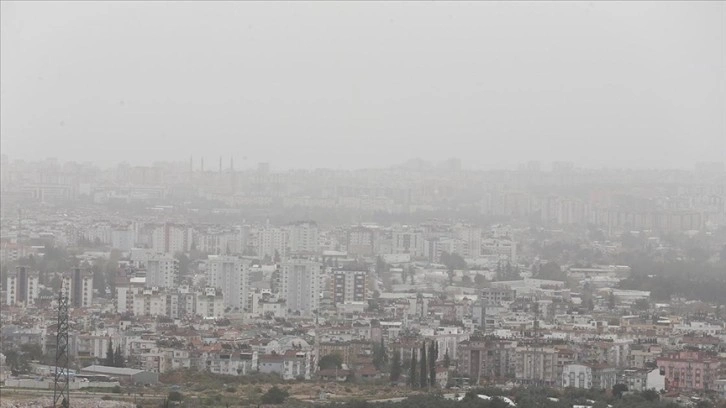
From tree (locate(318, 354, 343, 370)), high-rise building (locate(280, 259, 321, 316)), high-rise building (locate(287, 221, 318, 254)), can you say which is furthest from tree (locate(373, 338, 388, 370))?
high-rise building (locate(287, 221, 318, 254))

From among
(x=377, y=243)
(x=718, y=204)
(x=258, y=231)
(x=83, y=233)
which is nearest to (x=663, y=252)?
(x=718, y=204)

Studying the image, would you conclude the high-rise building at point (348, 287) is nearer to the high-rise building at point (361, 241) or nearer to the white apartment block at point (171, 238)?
the white apartment block at point (171, 238)

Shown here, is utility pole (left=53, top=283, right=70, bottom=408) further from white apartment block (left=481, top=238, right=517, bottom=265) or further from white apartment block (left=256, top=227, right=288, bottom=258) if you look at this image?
white apartment block (left=481, top=238, right=517, bottom=265)

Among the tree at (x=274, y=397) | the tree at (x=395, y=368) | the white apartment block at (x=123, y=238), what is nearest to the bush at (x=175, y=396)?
the tree at (x=274, y=397)

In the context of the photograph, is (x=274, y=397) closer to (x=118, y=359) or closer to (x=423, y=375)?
(x=423, y=375)

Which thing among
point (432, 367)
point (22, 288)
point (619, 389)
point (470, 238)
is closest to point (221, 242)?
point (470, 238)

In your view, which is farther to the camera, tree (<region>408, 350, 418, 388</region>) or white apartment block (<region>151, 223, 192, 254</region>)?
white apartment block (<region>151, 223, 192, 254</region>)
